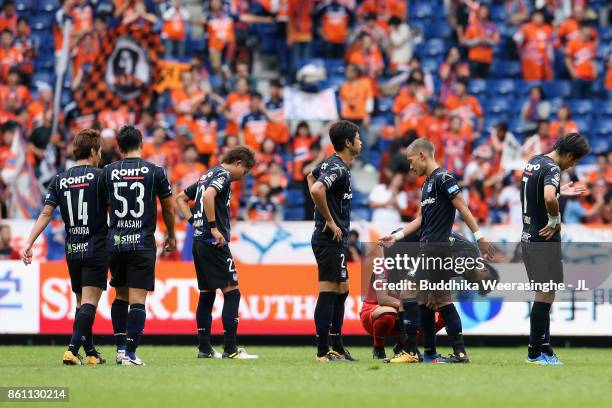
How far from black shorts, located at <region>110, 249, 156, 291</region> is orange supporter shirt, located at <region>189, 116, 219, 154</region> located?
9.26 meters

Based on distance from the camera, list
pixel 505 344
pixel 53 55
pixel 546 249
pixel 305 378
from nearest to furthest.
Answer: pixel 305 378, pixel 546 249, pixel 505 344, pixel 53 55

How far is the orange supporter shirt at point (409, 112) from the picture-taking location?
70.4 ft

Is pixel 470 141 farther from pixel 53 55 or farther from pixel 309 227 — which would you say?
pixel 53 55

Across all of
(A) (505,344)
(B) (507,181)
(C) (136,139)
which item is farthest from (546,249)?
(B) (507,181)

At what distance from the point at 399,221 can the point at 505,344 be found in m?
3.40

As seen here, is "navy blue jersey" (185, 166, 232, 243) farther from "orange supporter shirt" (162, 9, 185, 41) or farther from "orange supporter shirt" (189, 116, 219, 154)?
"orange supporter shirt" (162, 9, 185, 41)

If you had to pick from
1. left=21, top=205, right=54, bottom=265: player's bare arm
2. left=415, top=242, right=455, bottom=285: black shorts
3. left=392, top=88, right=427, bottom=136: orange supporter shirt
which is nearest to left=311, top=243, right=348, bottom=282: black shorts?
left=415, top=242, right=455, bottom=285: black shorts

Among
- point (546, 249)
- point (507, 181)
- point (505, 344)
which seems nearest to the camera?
point (546, 249)

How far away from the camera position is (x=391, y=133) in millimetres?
21828

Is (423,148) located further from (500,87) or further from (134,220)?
(500,87)

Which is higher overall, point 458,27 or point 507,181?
point 458,27

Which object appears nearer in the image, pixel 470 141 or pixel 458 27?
pixel 470 141

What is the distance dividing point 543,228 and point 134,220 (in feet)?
13.1

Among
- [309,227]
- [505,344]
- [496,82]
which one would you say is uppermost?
[496,82]
